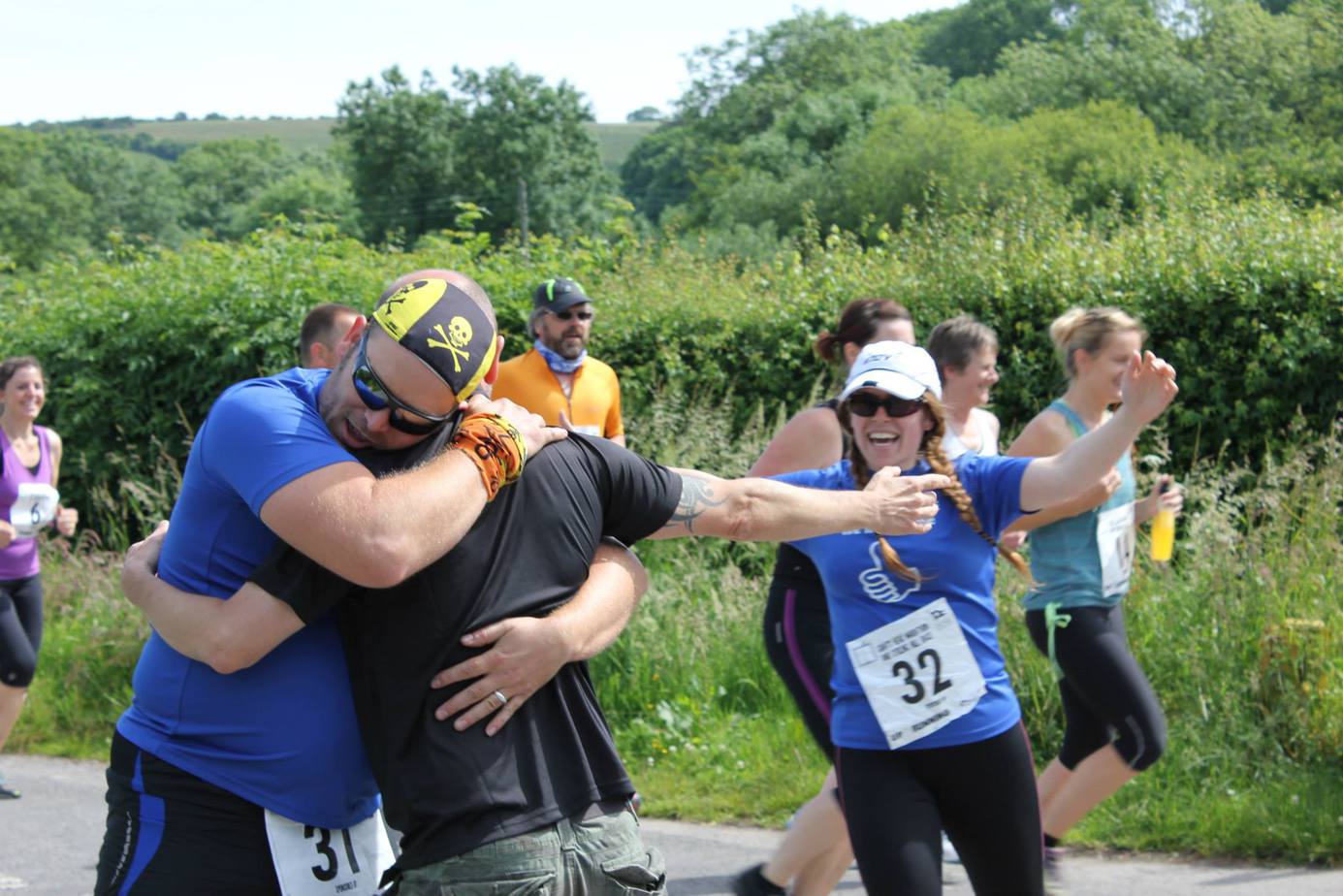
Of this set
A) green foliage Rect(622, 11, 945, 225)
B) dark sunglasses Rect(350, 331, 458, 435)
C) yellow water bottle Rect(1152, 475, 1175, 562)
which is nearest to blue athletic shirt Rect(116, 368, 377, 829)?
dark sunglasses Rect(350, 331, 458, 435)

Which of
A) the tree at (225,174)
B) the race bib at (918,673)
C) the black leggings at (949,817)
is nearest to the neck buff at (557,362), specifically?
the race bib at (918,673)

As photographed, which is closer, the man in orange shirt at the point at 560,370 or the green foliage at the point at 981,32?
the man in orange shirt at the point at 560,370

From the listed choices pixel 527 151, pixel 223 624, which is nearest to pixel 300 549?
pixel 223 624

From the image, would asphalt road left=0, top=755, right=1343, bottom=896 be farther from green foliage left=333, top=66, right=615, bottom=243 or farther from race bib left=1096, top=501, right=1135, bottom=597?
green foliage left=333, top=66, right=615, bottom=243

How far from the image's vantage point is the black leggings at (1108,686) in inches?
187

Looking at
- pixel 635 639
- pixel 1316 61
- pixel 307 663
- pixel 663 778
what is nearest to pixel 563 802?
pixel 307 663

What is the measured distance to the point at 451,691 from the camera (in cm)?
226

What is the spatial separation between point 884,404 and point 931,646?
26.0 inches

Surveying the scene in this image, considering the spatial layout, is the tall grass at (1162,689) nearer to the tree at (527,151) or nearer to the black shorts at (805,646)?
the black shorts at (805,646)

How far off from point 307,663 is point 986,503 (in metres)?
2.02

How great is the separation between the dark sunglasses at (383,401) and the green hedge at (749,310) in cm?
712

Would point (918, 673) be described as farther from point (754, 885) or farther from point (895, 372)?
point (754, 885)

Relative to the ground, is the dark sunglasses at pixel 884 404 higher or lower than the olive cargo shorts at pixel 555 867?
higher

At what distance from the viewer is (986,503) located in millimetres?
3691
